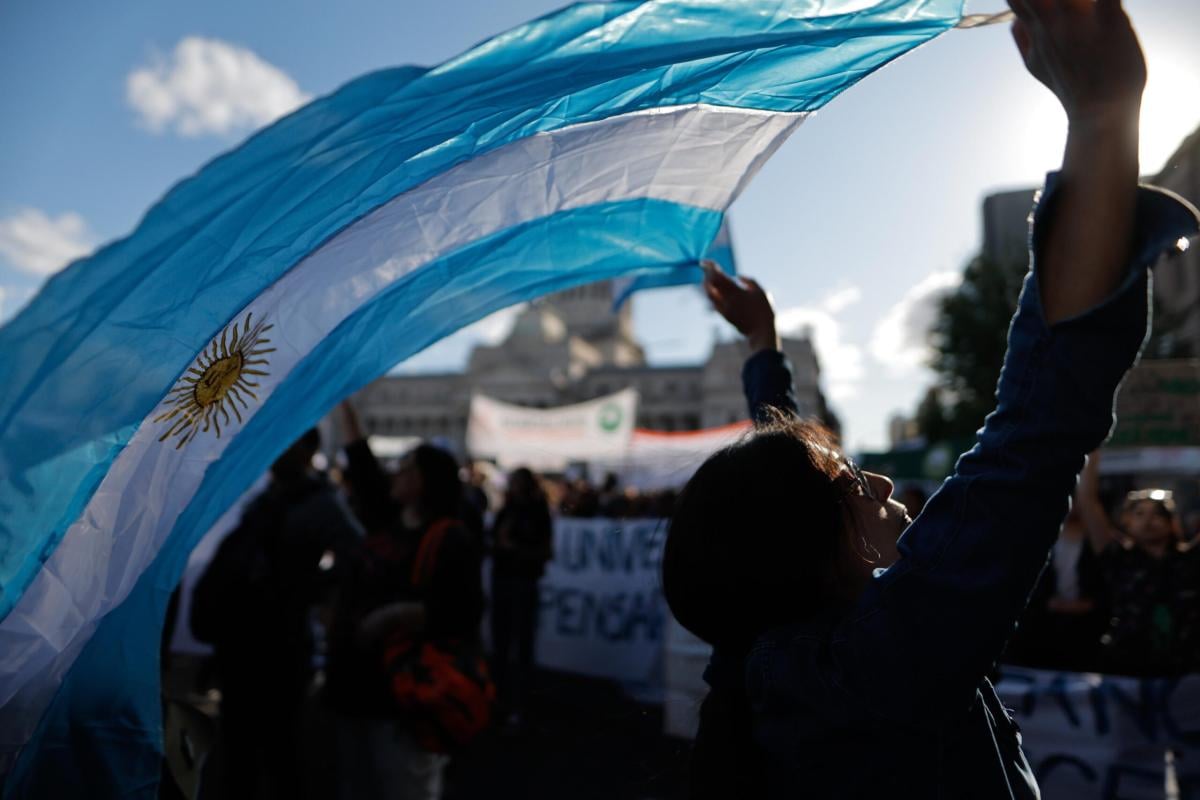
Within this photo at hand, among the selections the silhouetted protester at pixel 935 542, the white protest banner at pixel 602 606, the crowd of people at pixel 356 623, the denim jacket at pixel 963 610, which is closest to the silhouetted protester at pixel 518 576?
the white protest banner at pixel 602 606

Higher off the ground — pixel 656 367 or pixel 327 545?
pixel 656 367

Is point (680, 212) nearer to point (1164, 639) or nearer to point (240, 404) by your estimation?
point (240, 404)

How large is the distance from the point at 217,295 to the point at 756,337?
123cm

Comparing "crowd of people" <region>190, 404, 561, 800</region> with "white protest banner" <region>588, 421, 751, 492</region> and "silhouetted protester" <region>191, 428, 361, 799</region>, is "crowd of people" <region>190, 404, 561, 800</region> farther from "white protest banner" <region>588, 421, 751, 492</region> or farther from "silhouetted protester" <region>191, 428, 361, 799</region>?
"white protest banner" <region>588, 421, 751, 492</region>

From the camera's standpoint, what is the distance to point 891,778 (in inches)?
44.3

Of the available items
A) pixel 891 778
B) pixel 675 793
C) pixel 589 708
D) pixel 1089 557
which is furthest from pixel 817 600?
pixel 589 708

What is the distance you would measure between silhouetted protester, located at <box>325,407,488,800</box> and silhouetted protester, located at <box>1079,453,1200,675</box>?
3174mm

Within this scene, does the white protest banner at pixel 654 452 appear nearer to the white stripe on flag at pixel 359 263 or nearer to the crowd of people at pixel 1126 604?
the crowd of people at pixel 1126 604

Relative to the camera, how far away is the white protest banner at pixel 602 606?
7.62 meters

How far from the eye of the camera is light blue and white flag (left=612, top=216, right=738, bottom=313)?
252cm

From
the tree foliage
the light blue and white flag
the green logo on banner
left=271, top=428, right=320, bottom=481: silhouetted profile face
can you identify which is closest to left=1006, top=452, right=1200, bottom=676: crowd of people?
the light blue and white flag

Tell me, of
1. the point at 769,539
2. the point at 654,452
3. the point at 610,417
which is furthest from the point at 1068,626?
the point at 610,417

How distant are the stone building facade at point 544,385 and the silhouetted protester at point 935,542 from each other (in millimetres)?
89248

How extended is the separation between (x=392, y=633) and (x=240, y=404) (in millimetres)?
1630
